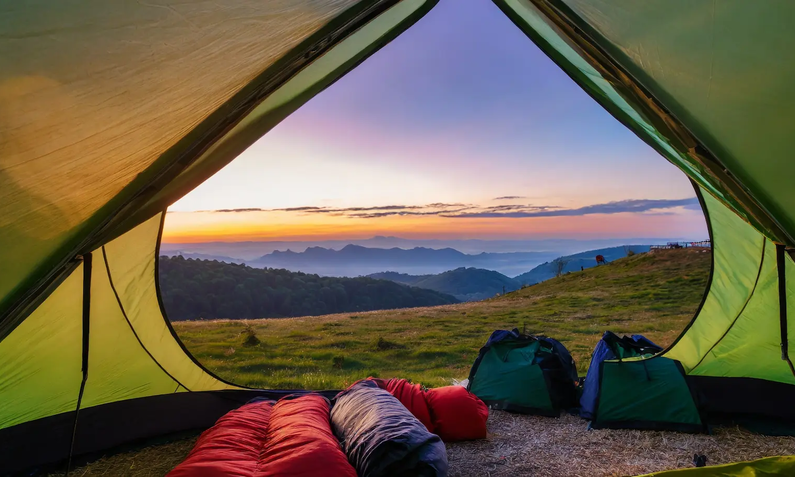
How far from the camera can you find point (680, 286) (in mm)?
22062

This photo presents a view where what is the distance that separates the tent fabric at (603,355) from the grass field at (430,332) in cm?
257

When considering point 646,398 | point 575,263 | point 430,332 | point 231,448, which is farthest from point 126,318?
point 575,263

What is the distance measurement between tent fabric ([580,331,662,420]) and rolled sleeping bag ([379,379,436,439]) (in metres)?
1.99

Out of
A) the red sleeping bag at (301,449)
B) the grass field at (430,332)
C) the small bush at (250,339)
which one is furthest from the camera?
the small bush at (250,339)

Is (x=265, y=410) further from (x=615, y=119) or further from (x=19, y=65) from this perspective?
(x=615, y=119)

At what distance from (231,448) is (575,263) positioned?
165 ft

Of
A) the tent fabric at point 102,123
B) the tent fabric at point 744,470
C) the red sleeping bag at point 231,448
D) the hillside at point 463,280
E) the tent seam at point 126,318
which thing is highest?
the tent fabric at point 102,123

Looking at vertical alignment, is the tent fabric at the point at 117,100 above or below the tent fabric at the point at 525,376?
above

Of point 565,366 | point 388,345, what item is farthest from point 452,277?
point 565,366

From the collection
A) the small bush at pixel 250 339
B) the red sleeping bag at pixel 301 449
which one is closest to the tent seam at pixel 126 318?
the red sleeping bag at pixel 301 449

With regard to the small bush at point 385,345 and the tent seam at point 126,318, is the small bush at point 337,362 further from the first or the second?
the tent seam at point 126,318

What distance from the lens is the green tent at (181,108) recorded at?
2.05 meters

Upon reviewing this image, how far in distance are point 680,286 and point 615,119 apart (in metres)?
21.1

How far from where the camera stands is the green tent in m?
2.05
